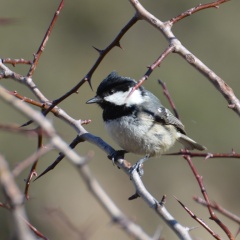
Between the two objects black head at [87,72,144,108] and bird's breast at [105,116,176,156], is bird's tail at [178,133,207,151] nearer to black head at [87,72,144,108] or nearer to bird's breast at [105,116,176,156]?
bird's breast at [105,116,176,156]

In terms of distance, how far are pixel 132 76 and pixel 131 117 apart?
22.4ft

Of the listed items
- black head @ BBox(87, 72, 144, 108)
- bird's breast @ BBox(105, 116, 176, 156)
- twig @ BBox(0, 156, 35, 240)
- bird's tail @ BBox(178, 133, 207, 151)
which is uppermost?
black head @ BBox(87, 72, 144, 108)

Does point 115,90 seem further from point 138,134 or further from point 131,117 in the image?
point 138,134

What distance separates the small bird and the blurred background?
4.53 metres

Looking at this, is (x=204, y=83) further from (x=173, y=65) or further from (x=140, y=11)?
(x=140, y=11)

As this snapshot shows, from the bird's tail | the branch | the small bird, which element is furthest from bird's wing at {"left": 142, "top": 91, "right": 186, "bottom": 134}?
the branch

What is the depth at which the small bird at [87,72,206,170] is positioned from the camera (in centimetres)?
391

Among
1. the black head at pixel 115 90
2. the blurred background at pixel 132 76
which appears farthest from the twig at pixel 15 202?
the blurred background at pixel 132 76

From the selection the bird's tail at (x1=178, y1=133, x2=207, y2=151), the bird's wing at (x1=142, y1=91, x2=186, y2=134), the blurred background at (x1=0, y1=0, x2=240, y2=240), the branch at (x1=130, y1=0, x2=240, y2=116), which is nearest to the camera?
the branch at (x1=130, y1=0, x2=240, y2=116)

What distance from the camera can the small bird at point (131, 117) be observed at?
391 cm

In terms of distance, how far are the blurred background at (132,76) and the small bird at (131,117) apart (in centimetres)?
453

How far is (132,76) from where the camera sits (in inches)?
422

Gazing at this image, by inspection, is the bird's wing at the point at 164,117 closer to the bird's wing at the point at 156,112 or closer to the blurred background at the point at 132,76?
the bird's wing at the point at 156,112

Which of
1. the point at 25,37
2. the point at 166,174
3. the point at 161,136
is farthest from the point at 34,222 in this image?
the point at 161,136
